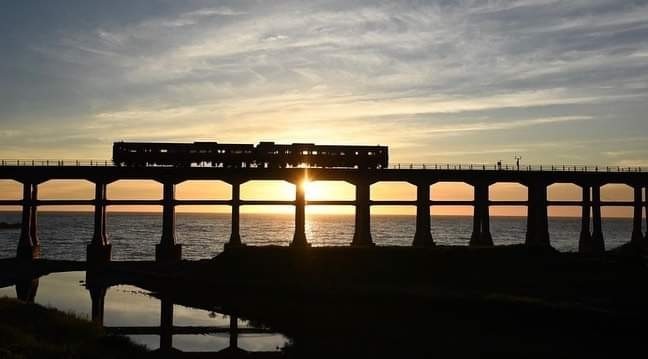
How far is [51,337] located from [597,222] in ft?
190

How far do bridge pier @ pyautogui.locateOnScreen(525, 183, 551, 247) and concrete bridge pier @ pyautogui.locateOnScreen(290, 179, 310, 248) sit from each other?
2312 centimetres

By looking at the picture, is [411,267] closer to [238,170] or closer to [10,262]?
[238,170]

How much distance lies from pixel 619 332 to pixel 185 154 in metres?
39.9

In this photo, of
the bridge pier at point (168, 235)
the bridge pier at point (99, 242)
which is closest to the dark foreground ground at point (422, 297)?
the bridge pier at point (99, 242)

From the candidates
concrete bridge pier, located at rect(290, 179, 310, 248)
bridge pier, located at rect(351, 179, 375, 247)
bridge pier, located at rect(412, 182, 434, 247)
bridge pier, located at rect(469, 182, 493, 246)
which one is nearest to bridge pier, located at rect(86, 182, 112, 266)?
concrete bridge pier, located at rect(290, 179, 310, 248)

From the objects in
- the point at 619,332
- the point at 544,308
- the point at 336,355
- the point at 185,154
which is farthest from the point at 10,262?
the point at 619,332

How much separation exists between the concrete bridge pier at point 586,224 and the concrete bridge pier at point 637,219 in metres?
5.07

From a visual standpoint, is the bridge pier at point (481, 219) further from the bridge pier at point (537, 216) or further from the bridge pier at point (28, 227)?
the bridge pier at point (28, 227)

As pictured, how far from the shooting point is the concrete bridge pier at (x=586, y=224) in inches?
2533

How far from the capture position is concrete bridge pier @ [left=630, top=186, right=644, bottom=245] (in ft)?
216

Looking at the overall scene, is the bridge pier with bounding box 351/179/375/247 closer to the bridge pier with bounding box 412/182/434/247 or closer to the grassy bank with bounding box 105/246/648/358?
the bridge pier with bounding box 412/182/434/247

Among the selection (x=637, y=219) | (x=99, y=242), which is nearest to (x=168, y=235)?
(x=99, y=242)

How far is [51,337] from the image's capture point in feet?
76.8

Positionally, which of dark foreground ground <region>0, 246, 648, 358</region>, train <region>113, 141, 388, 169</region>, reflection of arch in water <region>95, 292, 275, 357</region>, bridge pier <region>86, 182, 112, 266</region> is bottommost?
reflection of arch in water <region>95, 292, 275, 357</region>
